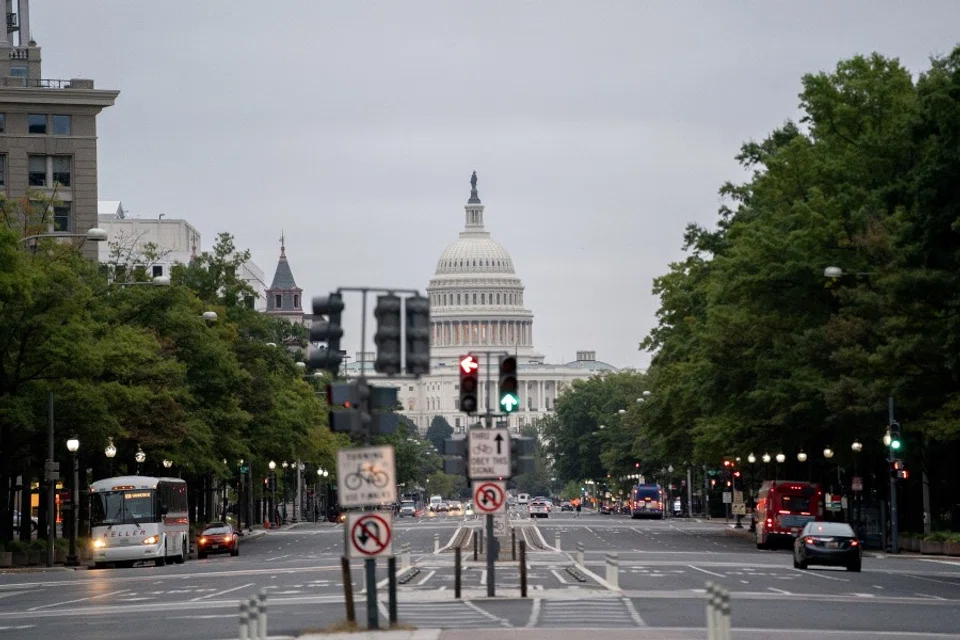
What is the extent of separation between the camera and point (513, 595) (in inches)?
1596

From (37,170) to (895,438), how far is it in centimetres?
6515

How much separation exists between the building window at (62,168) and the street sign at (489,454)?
85207 millimetres

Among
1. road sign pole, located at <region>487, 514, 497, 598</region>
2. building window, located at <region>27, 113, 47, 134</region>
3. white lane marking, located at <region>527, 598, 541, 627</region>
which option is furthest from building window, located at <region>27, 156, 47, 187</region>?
white lane marking, located at <region>527, 598, 541, 627</region>

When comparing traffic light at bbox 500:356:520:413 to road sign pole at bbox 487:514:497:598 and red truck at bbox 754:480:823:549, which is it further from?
red truck at bbox 754:480:823:549

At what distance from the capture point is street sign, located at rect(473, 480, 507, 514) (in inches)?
1467

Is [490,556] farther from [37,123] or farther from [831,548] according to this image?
[37,123]

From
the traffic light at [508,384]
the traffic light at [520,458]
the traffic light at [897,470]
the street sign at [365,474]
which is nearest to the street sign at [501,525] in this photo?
the traffic light at [897,470]

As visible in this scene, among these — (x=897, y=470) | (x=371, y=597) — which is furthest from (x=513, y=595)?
(x=897, y=470)

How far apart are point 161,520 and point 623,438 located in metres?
112

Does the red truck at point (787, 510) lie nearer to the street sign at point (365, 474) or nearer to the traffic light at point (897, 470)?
the traffic light at point (897, 470)

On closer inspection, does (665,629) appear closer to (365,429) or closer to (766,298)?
(365,429)

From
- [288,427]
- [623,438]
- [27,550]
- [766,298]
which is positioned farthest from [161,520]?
[623,438]

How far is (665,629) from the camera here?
30.6 meters

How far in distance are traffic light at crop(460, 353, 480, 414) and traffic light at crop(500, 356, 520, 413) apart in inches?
22.8
